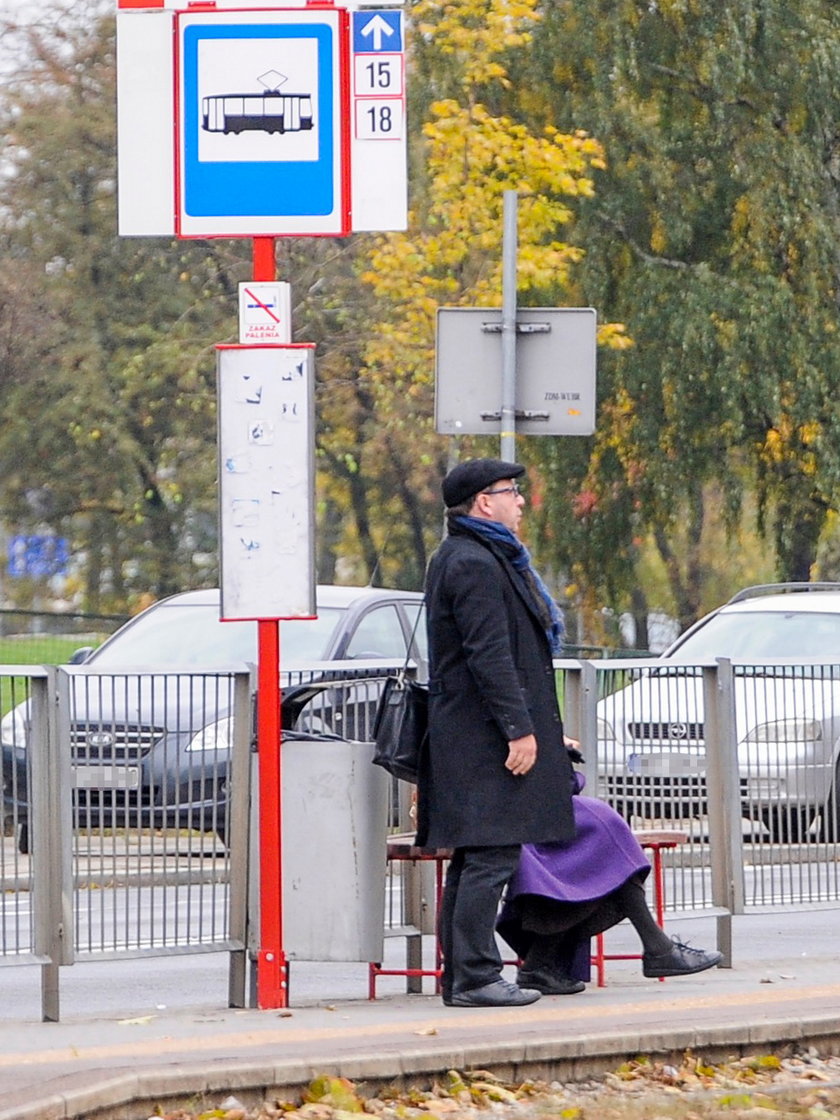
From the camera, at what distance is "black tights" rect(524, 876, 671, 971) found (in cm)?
774

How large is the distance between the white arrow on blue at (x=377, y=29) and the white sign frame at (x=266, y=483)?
1.04 meters

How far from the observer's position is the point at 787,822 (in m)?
9.18

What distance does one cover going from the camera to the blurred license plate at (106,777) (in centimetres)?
729

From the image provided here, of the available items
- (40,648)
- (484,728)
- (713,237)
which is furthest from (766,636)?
(713,237)

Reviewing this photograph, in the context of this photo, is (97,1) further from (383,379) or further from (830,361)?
(830,361)

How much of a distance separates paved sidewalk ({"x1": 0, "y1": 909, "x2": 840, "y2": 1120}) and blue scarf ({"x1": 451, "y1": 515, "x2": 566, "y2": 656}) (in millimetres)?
1219

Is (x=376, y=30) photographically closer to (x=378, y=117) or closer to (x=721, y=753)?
(x=378, y=117)

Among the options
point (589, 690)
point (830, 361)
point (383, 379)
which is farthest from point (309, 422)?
point (383, 379)

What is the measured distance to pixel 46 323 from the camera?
127 ft

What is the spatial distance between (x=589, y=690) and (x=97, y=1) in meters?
30.1

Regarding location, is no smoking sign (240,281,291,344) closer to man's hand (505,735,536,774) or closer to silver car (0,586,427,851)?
silver car (0,586,427,851)

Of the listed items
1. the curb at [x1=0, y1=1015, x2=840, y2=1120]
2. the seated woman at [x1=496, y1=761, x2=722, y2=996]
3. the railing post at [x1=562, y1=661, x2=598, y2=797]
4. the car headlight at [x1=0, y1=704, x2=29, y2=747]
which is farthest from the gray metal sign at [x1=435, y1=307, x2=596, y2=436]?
the curb at [x1=0, y1=1015, x2=840, y2=1120]

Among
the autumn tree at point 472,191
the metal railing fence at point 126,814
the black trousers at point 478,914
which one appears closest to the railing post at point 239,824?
the metal railing fence at point 126,814

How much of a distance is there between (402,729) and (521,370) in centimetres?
496
